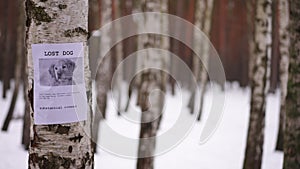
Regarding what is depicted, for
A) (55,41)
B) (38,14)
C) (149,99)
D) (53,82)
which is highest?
(38,14)

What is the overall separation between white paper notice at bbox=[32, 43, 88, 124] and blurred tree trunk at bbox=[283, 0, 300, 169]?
212 centimetres

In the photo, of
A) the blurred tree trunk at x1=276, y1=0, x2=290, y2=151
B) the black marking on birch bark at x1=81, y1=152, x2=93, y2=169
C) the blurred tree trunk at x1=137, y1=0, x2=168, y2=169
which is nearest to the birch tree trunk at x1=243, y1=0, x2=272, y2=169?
the blurred tree trunk at x1=137, y1=0, x2=168, y2=169

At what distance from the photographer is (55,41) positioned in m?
2.78

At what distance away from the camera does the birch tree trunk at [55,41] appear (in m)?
2.79

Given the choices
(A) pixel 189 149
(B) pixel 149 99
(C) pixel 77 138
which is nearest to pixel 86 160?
(C) pixel 77 138

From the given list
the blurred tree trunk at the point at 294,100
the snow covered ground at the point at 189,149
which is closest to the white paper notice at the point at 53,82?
the blurred tree trunk at the point at 294,100

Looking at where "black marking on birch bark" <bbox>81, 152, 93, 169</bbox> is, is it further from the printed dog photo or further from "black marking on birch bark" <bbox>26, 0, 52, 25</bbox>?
"black marking on birch bark" <bbox>26, 0, 52, 25</bbox>

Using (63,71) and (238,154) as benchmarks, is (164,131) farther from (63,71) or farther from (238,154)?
(63,71)

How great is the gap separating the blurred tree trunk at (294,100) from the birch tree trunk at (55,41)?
203 centimetres

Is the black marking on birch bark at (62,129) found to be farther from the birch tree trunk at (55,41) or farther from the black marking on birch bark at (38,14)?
the black marking on birch bark at (38,14)

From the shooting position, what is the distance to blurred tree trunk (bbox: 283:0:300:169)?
13.2 feet

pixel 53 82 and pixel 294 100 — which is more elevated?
pixel 53 82

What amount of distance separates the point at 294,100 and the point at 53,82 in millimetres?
2244

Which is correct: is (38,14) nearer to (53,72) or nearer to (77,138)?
(53,72)
